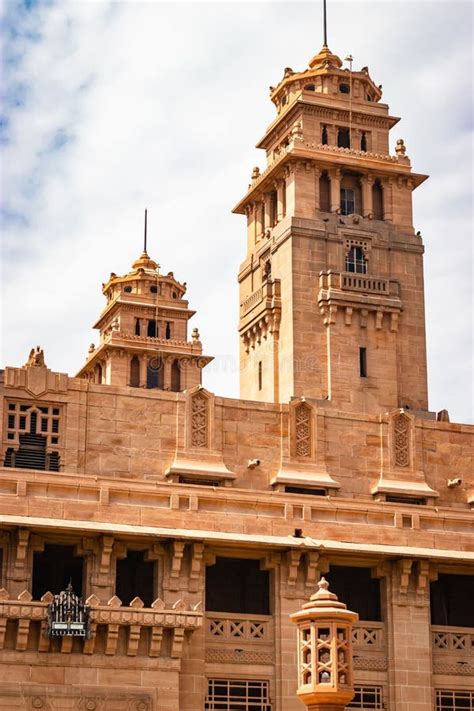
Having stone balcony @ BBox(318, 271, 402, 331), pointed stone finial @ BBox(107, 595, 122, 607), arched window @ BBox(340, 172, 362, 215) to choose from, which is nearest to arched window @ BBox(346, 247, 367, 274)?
stone balcony @ BBox(318, 271, 402, 331)

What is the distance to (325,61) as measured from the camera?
237 ft

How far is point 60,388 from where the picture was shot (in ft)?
178

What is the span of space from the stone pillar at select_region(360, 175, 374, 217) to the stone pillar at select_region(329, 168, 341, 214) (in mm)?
1248

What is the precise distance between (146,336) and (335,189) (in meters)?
26.8

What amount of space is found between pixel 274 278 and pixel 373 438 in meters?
11.7

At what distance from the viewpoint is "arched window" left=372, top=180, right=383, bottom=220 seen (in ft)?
224

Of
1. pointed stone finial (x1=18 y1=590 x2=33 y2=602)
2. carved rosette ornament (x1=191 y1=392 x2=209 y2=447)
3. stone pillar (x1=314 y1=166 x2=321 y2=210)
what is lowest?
pointed stone finial (x1=18 y1=590 x2=33 y2=602)

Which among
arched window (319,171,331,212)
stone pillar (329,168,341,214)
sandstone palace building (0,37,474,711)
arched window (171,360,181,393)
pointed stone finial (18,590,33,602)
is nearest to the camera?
pointed stone finial (18,590,33,602)

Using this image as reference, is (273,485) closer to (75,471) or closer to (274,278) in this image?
(75,471)

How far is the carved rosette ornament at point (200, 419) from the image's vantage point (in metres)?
55.8

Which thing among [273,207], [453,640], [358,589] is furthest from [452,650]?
[273,207]

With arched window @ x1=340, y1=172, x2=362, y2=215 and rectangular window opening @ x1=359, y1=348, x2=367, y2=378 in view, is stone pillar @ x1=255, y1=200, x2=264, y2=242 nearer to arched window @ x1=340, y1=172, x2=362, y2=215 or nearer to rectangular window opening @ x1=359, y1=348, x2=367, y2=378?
arched window @ x1=340, y1=172, x2=362, y2=215

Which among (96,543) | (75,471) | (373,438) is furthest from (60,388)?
(373,438)

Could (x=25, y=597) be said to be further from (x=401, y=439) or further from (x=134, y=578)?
(x=401, y=439)
